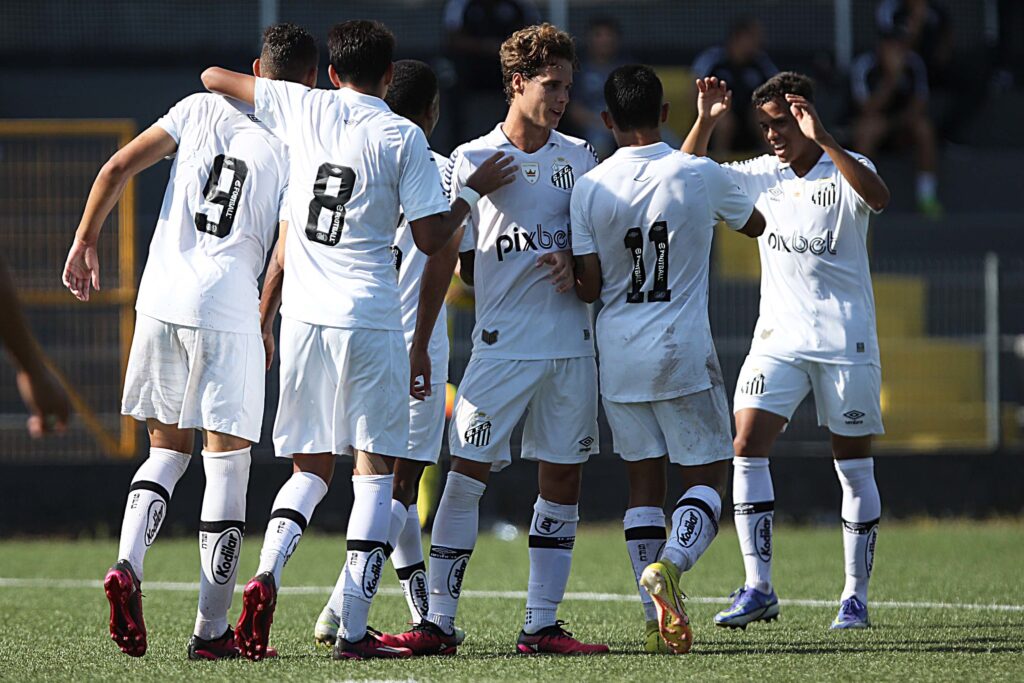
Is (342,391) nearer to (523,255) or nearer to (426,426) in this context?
(426,426)

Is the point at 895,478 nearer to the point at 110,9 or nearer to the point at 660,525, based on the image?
the point at 660,525

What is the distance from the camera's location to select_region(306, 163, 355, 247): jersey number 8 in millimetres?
5395

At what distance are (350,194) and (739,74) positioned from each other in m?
10.3

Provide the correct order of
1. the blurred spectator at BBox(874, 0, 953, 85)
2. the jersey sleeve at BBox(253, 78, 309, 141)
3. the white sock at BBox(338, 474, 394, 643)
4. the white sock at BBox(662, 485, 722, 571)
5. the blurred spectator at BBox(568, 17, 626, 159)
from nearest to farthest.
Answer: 1. the white sock at BBox(338, 474, 394, 643)
2. the jersey sleeve at BBox(253, 78, 309, 141)
3. the white sock at BBox(662, 485, 722, 571)
4. the blurred spectator at BBox(568, 17, 626, 159)
5. the blurred spectator at BBox(874, 0, 953, 85)

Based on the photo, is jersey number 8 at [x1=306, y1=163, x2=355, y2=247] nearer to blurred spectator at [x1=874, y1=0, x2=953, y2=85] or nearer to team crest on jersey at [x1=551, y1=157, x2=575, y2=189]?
team crest on jersey at [x1=551, y1=157, x2=575, y2=189]

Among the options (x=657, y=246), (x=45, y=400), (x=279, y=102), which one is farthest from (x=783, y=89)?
(x=45, y=400)

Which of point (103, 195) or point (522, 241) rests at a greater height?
point (103, 195)

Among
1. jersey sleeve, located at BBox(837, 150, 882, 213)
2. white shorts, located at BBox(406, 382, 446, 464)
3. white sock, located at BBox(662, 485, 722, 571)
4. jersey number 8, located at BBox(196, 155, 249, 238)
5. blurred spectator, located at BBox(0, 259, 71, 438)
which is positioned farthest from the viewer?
jersey sleeve, located at BBox(837, 150, 882, 213)

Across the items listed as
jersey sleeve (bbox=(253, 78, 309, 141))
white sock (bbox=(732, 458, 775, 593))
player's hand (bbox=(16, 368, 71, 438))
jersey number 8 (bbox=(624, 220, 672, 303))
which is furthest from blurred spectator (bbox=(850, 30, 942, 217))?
player's hand (bbox=(16, 368, 71, 438))

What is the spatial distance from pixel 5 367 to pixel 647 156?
825cm

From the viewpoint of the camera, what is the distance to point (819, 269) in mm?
7027

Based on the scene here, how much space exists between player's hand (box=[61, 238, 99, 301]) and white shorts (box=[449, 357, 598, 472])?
149cm

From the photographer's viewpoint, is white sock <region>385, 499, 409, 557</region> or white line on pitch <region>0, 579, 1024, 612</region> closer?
white sock <region>385, 499, 409, 557</region>

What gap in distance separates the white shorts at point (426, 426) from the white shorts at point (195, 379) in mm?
694
